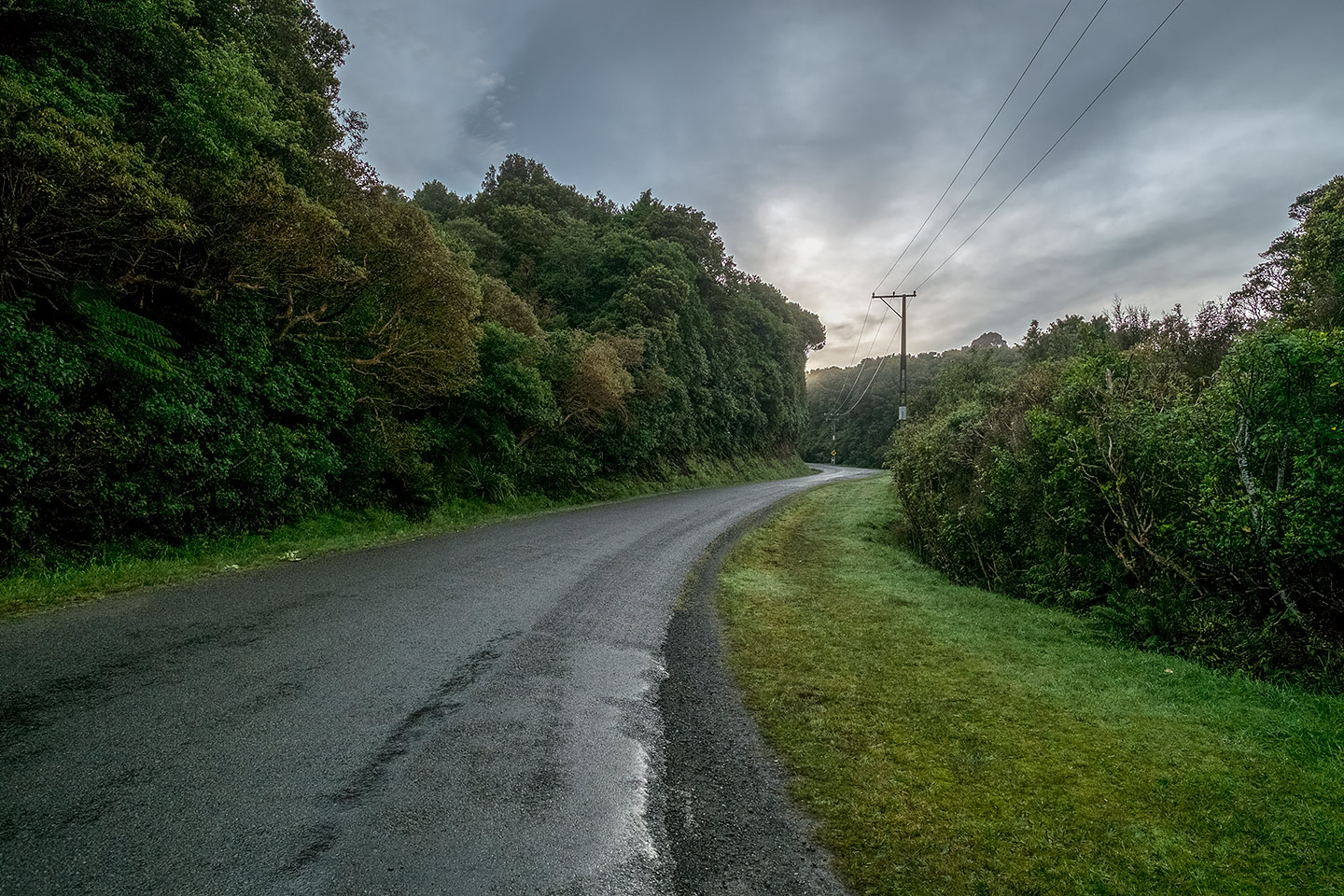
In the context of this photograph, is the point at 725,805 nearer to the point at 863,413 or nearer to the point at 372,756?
the point at 372,756

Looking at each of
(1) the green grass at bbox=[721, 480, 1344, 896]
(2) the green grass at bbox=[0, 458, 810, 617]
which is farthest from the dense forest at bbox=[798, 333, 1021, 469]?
(1) the green grass at bbox=[721, 480, 1344, 896]

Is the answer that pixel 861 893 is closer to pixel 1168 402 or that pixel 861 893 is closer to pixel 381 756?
pixel 381 756

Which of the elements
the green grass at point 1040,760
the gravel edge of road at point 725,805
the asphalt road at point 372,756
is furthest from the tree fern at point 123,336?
the green grass at point 1040,760

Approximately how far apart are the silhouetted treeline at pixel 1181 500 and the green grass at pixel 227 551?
36.1 feet

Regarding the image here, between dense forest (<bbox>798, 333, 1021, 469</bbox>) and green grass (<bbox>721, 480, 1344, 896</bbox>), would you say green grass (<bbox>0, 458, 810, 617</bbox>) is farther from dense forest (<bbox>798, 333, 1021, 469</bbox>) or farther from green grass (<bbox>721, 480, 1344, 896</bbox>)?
dense forest (<bbox>798, 333, 1021, 469</bbox>)

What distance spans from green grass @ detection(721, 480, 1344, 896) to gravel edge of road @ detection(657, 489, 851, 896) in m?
0.16

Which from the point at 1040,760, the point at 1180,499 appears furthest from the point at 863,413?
the point at 1040,760

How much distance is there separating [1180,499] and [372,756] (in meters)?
8.53

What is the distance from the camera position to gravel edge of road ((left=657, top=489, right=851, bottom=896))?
2.77 meters

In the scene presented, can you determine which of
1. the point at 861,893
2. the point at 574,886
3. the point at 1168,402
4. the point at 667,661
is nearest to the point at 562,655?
the point at 667,661

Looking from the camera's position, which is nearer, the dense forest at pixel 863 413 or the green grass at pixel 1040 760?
the green grass at pixel 1040 760

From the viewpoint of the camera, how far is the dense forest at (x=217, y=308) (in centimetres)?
694

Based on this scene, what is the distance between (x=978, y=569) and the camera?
36.0ft

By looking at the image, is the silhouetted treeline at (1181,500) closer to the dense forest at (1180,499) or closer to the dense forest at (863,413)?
the dense forest at (1180,499)
